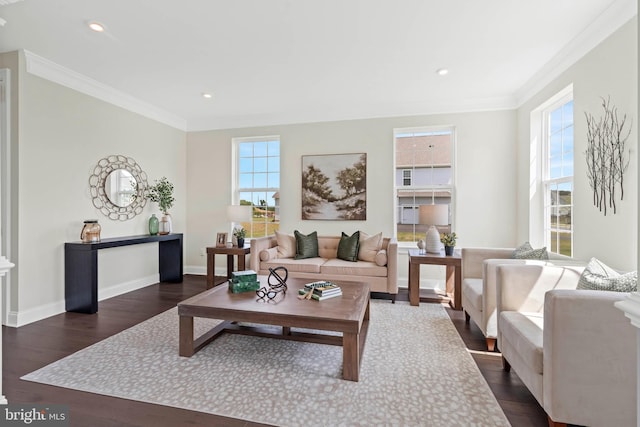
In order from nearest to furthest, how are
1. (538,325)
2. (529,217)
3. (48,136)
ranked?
(538,325)
(48,136)
(529,217)

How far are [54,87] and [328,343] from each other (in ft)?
13.0

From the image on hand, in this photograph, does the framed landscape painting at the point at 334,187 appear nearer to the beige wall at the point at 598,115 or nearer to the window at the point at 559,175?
the window at the point at 559,175

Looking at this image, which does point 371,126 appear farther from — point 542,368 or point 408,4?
point 542,368

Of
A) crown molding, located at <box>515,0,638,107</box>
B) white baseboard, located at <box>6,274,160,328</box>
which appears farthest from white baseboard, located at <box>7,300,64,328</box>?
crown molding, located at <box>515,0,638,107</box>

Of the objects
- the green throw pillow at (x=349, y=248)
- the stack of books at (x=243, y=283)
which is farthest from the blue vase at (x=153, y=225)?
the green throw pillow at (x=349, y=248)

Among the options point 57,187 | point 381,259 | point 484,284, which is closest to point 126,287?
point 57,187

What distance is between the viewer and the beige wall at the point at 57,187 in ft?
9.84

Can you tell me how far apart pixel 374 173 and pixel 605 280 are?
312cm

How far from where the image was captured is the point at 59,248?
11.0 feet

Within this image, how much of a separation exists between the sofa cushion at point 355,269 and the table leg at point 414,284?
13.0 inches

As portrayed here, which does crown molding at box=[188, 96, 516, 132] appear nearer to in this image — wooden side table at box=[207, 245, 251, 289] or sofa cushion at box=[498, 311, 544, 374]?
wooden side table at box=[207, 245, 251, 289]

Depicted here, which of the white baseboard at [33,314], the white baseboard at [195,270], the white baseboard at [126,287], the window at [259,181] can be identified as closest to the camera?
the white baseboard at [33,314]

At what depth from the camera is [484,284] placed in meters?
2.47

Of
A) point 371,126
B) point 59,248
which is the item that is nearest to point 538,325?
point 371,126
